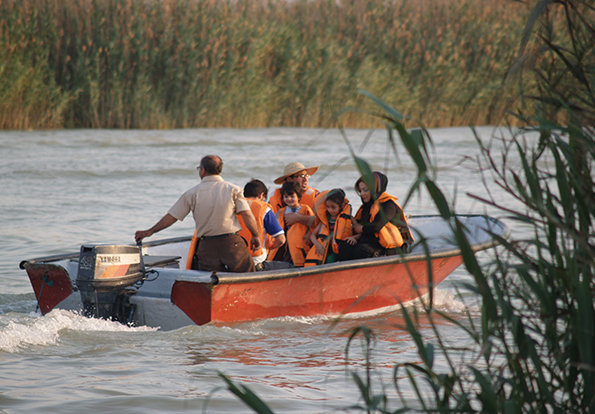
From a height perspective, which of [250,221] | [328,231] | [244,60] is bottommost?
[328,231]

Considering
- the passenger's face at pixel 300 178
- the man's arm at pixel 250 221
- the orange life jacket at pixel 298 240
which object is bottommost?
the orange life jacket at pixel 298 240

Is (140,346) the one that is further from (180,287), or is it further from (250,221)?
(250,221)

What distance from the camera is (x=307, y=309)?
6.80m

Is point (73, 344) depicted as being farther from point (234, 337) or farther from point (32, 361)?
point (234, 337)

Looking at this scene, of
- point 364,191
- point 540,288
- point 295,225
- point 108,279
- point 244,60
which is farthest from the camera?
point 244,60

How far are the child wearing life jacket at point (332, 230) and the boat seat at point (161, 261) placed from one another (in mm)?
1118

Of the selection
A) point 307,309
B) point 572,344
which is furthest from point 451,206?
point 307,309

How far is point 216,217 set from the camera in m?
6.31

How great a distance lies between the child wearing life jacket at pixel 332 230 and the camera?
22.9 ft

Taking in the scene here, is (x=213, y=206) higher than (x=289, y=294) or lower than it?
higher

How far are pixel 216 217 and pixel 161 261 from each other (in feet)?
2.80

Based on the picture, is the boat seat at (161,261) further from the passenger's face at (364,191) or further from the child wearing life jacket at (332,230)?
the passenger's face at (364,191)

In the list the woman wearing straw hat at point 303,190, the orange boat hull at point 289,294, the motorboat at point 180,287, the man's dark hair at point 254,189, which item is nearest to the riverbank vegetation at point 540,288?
the orange boat hull at point 289,294

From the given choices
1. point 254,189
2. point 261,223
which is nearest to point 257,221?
point 261,223
